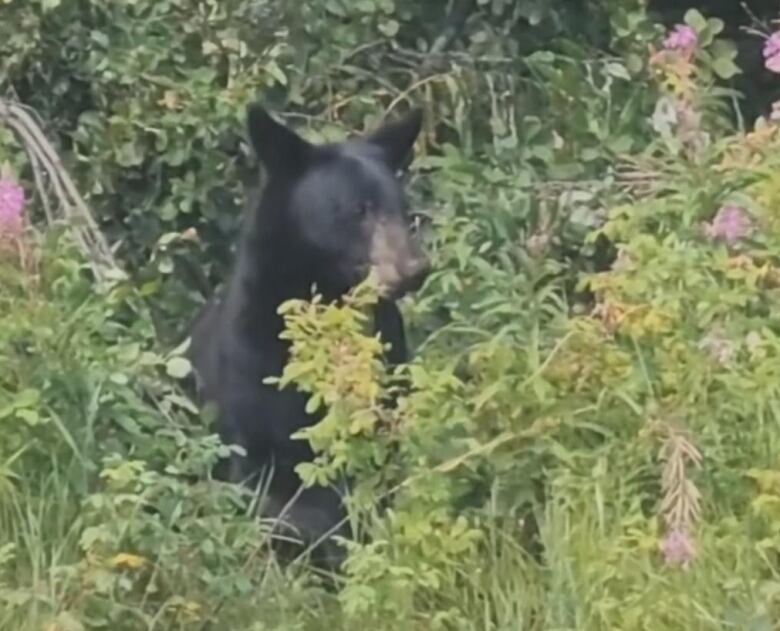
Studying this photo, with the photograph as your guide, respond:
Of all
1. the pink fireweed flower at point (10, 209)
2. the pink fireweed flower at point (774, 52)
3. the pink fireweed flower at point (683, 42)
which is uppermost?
the pink fireweed flower at point (10, 209)

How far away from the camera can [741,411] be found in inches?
194

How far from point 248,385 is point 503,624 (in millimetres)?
1326

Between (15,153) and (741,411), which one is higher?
(15,153)

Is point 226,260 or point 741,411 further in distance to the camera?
point 226,260

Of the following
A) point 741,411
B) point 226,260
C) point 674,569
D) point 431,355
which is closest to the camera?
point 674,569

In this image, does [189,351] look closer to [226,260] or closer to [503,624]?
[226,260]

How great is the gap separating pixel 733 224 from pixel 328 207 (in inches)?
47.3

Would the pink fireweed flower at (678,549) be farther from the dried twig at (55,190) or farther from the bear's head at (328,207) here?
the dried twig at (55,190)

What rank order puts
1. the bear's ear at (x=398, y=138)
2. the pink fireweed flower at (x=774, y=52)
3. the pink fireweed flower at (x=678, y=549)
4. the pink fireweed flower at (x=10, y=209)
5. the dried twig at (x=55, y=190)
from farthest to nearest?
the bear's ear at (x=398, y=138) < the dried twig at (x=55, y=190) < the pink fireweed flower at (x=774, y=52) < the pink fireweed flower at (x=10, y=209) < the pink fireweed flower at (x=678, y=549)

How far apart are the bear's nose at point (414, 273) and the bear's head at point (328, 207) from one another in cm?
6

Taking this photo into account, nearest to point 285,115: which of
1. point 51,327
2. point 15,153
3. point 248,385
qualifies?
point 15,153

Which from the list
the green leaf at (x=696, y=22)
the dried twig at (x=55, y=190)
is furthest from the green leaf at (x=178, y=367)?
the green leaf at (x=696, y=22)

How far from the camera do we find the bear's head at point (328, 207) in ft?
19.5

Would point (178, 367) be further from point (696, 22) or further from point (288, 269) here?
point (696, 22)
